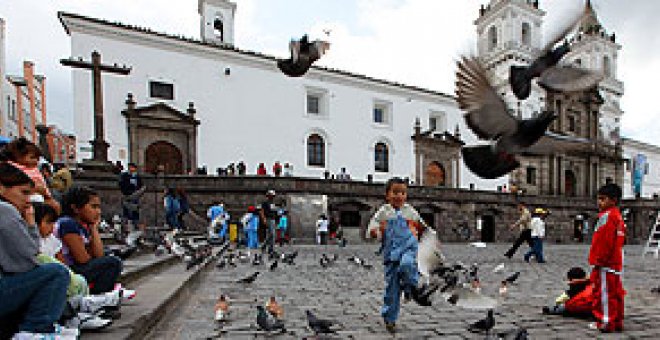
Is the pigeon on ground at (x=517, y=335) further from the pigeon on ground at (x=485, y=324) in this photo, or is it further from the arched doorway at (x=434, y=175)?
the arched doorway at (x=434, y=175)

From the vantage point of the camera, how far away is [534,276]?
24.6 feet

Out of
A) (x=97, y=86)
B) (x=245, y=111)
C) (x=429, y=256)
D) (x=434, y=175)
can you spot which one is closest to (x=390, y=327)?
(x=429, y=256)

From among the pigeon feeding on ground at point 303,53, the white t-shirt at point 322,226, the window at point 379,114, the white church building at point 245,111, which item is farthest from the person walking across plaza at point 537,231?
the window at point 379,114

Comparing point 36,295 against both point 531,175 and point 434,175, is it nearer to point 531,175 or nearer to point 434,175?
point 434,175

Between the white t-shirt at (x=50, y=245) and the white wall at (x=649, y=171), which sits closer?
the white t-shirt at (x=50, y=245)

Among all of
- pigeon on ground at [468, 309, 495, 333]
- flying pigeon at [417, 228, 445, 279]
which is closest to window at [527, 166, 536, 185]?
pigeon on ground at [468, 309, 495, 333]

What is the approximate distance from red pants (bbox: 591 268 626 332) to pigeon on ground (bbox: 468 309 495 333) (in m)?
1.56

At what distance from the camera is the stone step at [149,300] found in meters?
2.83

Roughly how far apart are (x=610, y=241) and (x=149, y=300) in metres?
5.45

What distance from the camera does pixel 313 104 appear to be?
26359 millimetres

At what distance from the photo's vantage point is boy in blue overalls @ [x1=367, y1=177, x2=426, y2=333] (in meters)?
3.36

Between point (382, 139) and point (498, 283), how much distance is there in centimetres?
2201

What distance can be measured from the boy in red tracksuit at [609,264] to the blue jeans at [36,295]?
5.17m

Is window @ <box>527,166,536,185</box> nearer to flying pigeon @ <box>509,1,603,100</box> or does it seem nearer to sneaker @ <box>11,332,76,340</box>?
flying pigeon @ <box>509,1,603,100</box>
